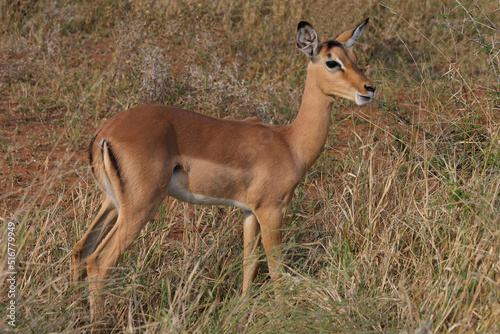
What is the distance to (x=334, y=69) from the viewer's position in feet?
14.1

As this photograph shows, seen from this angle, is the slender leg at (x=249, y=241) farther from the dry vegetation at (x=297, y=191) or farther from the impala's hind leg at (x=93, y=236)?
the impala's hind leg at (x=93, y=236)

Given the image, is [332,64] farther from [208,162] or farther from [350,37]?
[208,162]

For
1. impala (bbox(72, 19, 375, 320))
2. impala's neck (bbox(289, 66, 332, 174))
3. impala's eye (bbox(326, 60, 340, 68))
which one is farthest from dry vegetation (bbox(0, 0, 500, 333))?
impala's eye (bbox(326, 60, 340, 68))

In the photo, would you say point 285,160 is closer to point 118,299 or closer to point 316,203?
point 316,203

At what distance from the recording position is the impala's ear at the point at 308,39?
4350mm

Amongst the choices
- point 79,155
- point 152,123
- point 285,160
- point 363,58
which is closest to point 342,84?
point 285,160

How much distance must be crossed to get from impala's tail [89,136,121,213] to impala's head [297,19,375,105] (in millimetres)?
1481

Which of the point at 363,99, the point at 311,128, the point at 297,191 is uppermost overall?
the point at 363,99

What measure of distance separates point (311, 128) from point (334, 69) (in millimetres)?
415

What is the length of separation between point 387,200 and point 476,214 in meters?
0.72

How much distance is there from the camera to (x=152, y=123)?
3.82 meters

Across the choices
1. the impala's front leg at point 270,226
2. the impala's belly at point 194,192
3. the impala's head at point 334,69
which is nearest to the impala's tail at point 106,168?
the impala's belly at point 194,192

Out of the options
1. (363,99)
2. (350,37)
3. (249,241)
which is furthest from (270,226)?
(350,37)

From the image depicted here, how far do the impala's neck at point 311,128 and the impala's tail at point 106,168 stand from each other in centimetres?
122
